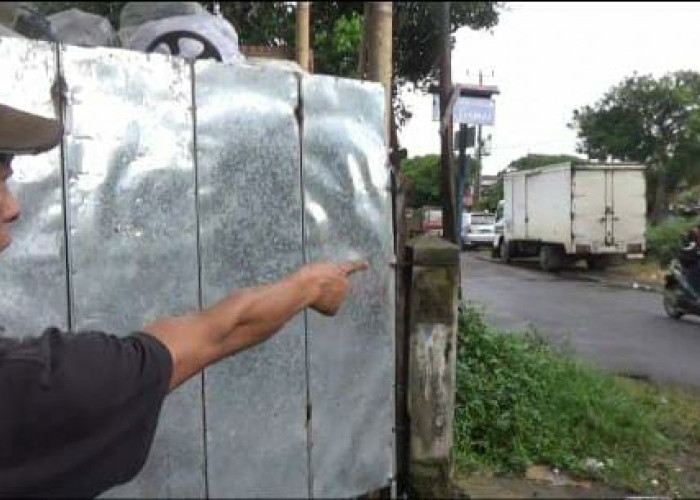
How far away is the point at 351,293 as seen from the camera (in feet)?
10.4

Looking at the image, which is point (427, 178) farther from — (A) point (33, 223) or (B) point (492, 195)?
(A) point (33, 223)

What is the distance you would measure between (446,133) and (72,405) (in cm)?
59

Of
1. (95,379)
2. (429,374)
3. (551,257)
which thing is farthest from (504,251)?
(429,374)

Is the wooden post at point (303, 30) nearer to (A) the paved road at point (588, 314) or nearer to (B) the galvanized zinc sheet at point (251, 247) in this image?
(B) the galvanized zinc sheet at point (251, 247)

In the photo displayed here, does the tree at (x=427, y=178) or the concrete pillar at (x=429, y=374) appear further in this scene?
the concrete pillar at (x=429, y=374)

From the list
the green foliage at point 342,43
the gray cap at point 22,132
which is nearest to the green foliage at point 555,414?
the green foliage at point 342,43

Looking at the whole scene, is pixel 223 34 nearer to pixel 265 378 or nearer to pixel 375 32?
pixel 265 378

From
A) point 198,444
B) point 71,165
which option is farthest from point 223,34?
point 198,444

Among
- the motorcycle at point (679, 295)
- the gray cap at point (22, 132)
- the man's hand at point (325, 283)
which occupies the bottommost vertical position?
the motorcycle at point (679, 295)

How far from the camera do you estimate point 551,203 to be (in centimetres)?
135

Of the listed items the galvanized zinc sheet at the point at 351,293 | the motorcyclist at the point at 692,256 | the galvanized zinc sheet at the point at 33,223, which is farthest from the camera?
the galvanized zinc sheet at the point at 351,293

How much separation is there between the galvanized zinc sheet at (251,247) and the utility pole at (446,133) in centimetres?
177

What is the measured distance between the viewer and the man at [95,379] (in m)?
1.01

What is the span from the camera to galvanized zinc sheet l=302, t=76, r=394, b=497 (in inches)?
121
